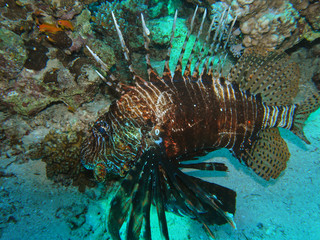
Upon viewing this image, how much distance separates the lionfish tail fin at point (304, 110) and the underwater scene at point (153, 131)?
21 millimetres

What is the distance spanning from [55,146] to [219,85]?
3.53 meters

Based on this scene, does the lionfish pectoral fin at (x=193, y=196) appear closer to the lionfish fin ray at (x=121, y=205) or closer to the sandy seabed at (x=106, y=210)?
the lionfish fin ray at (x=121, y=205)

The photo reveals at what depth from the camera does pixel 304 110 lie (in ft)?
12.5

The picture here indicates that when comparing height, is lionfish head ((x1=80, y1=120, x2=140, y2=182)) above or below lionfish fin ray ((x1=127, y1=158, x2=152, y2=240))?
above


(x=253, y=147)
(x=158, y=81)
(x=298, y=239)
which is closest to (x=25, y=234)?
(x=158, y=81)

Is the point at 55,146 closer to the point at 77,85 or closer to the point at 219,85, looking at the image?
the point at 77,85

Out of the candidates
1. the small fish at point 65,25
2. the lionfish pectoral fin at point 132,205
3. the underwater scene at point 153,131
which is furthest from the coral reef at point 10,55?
the lionfish pectoral fin at point 132,205

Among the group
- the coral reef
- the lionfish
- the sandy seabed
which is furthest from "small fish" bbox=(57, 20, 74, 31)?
the sandy seabed

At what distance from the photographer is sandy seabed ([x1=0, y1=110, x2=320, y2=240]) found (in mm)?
2990

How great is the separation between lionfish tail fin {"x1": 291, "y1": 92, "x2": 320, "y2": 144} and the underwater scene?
0.07 ft

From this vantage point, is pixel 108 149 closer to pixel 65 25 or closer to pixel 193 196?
pixel 193 196

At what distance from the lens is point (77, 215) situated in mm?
3348

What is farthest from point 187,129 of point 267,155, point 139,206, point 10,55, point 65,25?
point 65,25

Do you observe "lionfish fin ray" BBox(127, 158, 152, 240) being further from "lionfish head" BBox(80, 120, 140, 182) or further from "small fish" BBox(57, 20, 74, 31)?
"small fish" BBox(57, 20, 74, 31)
